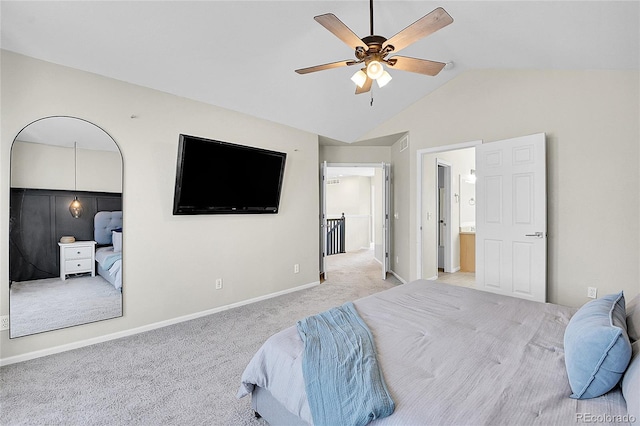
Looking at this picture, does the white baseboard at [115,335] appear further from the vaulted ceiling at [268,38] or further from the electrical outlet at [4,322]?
the vaulted ceiling at [268,38]

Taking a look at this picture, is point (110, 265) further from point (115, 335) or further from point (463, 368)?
point (463, 368)

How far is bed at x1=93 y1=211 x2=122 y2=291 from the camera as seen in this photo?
2.91 m

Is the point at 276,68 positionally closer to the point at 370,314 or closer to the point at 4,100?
the point at 4,100

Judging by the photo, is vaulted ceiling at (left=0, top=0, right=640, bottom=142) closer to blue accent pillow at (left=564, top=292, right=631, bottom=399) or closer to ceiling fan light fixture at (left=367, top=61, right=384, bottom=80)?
ceiling fan light fixture at (left=367, top=61, right=384, bottom=80)

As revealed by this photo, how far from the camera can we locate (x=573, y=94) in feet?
10.4

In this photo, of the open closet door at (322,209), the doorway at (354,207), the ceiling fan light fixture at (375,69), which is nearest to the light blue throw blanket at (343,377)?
the ceiling fan light fixture at (375,69)

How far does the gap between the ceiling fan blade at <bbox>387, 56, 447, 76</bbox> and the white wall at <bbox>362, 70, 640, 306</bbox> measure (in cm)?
197

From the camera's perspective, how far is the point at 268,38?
8.87 feet

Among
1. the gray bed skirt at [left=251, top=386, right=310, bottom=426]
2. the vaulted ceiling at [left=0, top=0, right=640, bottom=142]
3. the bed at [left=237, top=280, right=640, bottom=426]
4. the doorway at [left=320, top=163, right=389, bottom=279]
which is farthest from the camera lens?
the doorway at [left=320, top=163, right=389, bottom=279]

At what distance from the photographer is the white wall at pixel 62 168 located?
253 cm

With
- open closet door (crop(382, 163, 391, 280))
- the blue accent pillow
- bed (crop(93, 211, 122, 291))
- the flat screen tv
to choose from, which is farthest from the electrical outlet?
open closet door (crop(382, 163, 391, 280))

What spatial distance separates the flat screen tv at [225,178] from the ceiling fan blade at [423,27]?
90.1 inches

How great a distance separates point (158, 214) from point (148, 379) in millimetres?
1664

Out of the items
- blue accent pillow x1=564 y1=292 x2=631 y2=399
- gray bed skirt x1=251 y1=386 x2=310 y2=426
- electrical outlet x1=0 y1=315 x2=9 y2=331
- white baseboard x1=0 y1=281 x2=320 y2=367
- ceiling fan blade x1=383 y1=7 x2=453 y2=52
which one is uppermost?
ceiling fan blade x1=383 y1=7 x2=453 y2=52
